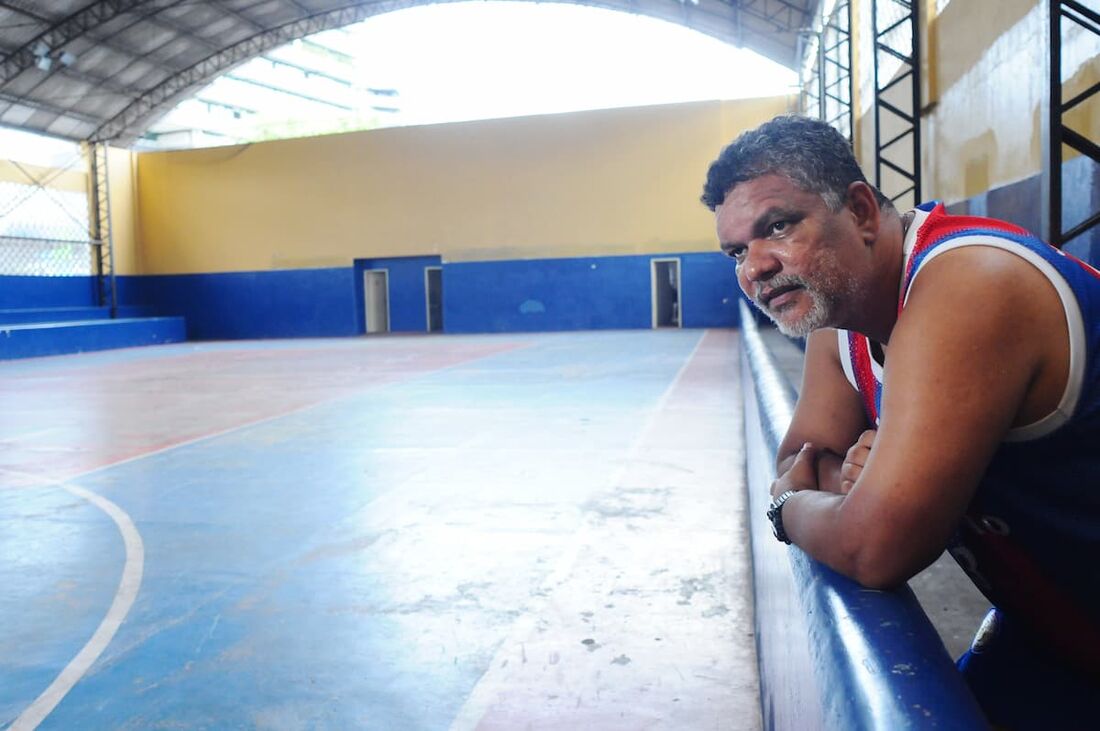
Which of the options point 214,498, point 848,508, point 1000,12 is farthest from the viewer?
point 1000,12

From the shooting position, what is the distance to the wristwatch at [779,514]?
5.29 ft

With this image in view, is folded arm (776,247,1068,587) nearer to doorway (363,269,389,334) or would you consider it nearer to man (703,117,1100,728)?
man (703,117,1100,728)

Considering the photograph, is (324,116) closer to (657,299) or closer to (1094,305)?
(657,299)

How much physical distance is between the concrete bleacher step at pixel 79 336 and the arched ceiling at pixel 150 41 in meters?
5.68

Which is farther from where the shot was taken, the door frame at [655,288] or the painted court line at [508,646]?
the door frame at [655,288]

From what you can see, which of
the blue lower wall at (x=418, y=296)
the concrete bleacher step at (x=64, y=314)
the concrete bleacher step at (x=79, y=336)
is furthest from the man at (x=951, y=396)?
the concrete bleacher step at (x=64, y=314)

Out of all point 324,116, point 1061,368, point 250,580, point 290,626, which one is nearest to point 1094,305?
point 1061,368

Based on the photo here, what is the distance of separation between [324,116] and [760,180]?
43.1 m

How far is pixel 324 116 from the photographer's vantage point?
4153cm

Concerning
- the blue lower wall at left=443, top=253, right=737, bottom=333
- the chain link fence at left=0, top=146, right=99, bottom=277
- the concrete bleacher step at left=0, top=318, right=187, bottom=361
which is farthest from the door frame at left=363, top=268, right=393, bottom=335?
the chain link fence at left=0, top=146, right=99, bottom=277

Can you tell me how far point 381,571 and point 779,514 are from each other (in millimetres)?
2414

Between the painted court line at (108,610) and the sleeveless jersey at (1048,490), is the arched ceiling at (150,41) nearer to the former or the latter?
the painted court line at (108,610)

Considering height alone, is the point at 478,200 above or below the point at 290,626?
above

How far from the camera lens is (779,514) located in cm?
164
